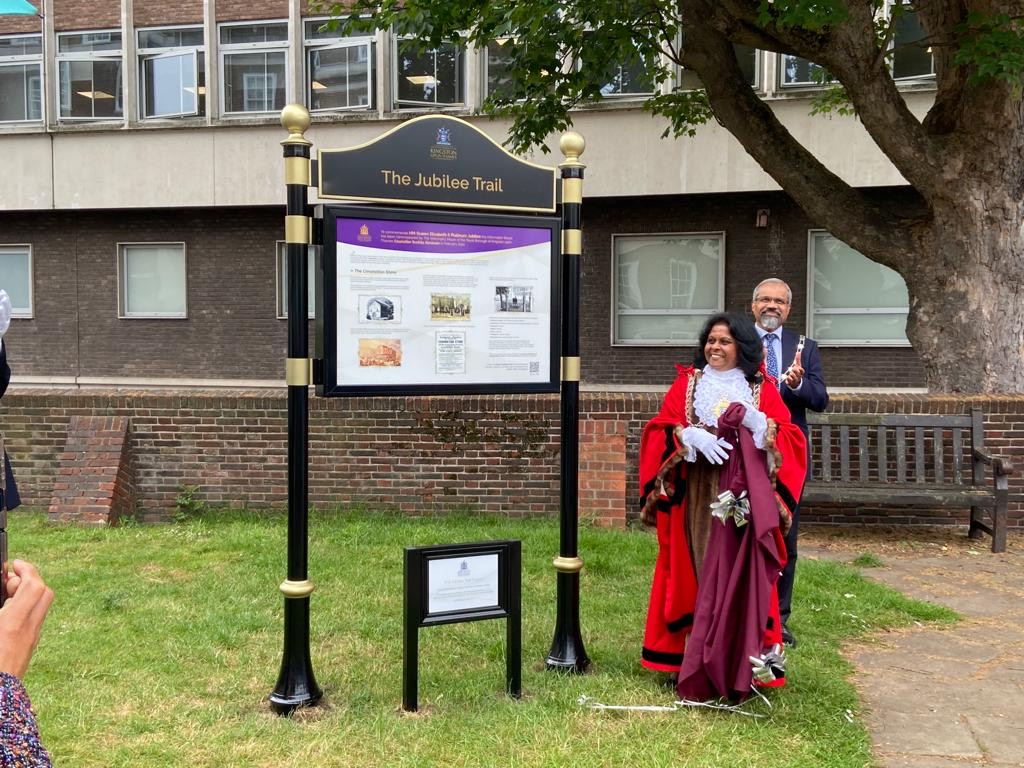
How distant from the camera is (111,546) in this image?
6859 mm

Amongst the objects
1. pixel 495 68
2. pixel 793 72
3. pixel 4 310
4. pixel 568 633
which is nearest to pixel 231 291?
pixel 495 68

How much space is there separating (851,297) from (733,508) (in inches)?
488

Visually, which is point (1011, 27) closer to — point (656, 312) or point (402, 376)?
point (402, 376)

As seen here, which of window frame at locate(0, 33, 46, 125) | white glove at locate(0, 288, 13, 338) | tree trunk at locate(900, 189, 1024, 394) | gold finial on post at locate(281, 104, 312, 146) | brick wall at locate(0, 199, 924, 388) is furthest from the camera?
window frame at locate(0, 33, 46, 125)

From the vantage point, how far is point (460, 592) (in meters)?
4.01

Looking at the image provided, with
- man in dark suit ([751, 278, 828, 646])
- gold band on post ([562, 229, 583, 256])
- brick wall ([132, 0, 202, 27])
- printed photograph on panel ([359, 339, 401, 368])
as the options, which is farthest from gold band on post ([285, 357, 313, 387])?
brick wall ([132, 0, 202, 27])

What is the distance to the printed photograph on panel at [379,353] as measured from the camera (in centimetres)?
398

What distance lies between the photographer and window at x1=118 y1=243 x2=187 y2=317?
57.0 ft

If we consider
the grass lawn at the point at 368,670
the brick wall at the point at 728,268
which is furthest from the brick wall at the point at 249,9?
the grass lawn at the point at 368,670

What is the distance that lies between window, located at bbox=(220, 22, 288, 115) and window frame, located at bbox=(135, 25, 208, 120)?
1.41 feet

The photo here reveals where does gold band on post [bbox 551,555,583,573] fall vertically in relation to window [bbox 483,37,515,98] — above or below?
below

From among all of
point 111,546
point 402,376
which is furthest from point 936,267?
point 111,546

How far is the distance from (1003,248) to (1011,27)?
1927 mm

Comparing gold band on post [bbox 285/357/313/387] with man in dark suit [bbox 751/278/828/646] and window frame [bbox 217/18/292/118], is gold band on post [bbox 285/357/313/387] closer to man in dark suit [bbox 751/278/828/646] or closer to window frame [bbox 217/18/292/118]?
man in dark suit [bbox 751/278/828/646]
